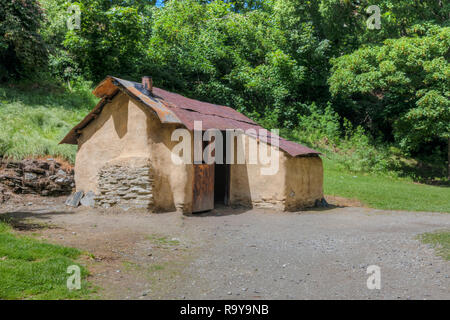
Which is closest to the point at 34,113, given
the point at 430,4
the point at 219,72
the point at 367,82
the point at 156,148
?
the point at 156,148

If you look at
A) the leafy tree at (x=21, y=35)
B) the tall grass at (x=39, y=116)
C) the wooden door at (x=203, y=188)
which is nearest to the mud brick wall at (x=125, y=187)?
the wooden door at (x=203, y=188)

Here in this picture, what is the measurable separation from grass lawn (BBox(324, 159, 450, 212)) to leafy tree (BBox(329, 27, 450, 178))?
340 cm

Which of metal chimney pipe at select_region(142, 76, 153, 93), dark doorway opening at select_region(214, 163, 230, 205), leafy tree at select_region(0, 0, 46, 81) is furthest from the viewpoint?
leafy tree at select_region(0, 0, 46, 81)

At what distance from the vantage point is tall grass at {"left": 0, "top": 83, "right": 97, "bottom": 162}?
1354 cm

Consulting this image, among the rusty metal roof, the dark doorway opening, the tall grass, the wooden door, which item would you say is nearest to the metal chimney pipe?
the rusty metal roof

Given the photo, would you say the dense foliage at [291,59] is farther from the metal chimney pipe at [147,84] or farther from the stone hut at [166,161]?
the metal chimney pipe at [147,84]

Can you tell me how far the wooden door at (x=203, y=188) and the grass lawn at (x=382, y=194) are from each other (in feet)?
20.3

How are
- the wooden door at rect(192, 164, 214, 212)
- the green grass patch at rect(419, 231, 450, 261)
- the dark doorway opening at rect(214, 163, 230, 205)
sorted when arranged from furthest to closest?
the dark doorway opening at rect(214, 163, 230, 205) < the wooden door at rect(192, 164, 214, 212) < the green grass patch at rect(419, 231, 450, 261)

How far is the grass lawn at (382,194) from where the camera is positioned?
13.8 metres


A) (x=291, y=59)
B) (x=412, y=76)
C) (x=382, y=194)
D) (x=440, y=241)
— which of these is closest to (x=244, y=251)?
(x=440, y=241)

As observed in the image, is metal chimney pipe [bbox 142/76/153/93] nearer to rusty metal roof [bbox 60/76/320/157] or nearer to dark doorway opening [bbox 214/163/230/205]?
rusty metal roof [bbox 60/76/320/157]
